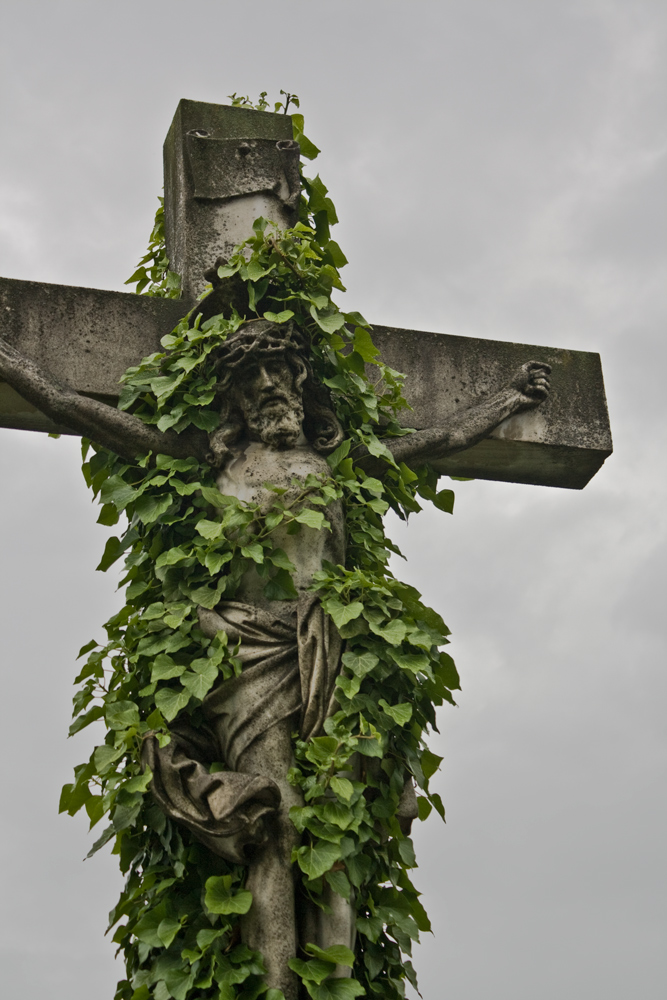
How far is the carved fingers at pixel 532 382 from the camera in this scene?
5.94 metres

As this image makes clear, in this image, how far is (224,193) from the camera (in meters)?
5.72

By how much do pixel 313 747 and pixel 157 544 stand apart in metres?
0.96

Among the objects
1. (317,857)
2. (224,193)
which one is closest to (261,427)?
(224,193)

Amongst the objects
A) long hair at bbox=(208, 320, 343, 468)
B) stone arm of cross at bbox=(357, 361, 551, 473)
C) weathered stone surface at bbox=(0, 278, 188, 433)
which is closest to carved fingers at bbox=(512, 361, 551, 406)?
stone arm of cross at bbox=(357, 361, 551, 473)

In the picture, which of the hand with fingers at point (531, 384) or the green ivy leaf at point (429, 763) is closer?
the green ivy leaf at point (429, 763)

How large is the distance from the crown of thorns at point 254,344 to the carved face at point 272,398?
3cm

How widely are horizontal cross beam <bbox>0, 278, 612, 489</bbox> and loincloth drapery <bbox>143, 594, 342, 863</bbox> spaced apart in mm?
1273

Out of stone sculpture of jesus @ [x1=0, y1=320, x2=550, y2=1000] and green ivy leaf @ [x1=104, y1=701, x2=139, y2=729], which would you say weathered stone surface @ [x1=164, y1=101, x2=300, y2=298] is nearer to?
stone sculpture of jesus @ [x1=0, y1=320, x2=550, y2=1000]

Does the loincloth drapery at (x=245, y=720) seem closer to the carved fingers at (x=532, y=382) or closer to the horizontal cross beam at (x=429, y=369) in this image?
the horizontal cross beam at (x=429, y=369)

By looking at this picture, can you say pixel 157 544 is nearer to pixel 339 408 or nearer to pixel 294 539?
pixel 294 539

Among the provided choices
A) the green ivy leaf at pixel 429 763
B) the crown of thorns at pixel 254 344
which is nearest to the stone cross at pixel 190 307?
the crown of thorns at pixel 254 344

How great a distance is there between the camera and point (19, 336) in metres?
5.43

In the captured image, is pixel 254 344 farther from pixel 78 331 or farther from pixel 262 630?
pixel 262 630

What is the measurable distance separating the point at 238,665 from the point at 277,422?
0.99 m
